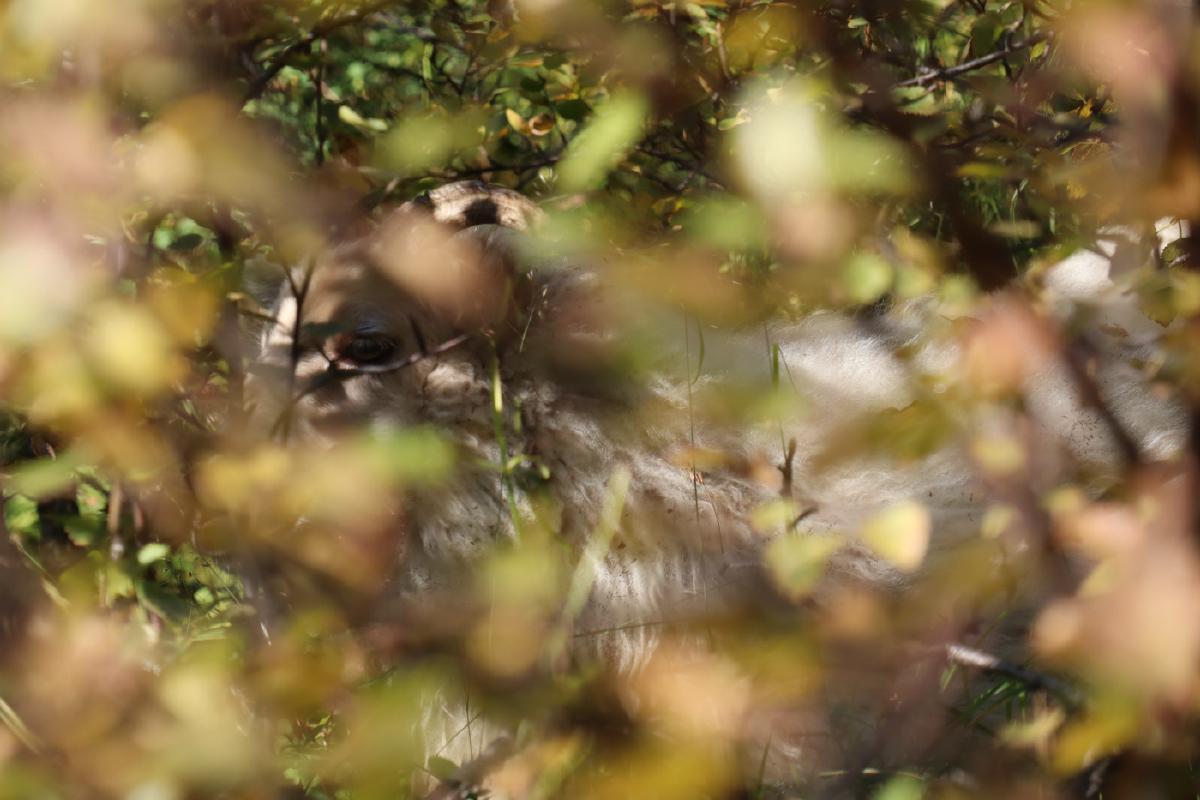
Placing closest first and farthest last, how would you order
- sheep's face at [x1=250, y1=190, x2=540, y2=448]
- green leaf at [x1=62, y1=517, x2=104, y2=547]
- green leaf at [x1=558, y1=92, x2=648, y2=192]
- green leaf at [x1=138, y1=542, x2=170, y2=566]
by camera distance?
1. green leaf at [x1=558, y1=92, x2=648, y2=192]
2. green leaf at [x1=138, y1=542, x2=170, y2=566]
3. green leaf at [x1=62, y1=517, x2=104, y2=547]
4. sheep's face at [x1=250, y1=190, x2=540, y2=448]

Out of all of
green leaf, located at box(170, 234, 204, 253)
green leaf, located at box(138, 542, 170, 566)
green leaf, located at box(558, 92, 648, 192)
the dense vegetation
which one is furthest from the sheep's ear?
green leaf, located at box(558, 92, 648, 192)

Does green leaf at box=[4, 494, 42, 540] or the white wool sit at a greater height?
green leaf at box=[4, 494, 42, 540]

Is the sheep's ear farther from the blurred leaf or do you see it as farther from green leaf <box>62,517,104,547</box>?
the blurred leaf

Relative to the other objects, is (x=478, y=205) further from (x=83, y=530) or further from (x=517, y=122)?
(x=83, y=530)

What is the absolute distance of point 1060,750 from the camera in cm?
91

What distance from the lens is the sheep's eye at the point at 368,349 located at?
3.25m

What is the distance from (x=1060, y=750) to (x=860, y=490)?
226 cm

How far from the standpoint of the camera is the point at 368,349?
3.32 meters

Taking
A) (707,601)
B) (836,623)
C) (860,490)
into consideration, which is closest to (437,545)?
(707,601)

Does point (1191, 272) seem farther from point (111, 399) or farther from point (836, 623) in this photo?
point (111, 399)

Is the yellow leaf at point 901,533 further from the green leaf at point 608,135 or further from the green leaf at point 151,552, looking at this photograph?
the green leaf at point 151,552

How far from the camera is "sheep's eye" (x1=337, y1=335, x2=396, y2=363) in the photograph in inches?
128

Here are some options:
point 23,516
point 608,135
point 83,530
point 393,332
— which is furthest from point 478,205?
point 608,135

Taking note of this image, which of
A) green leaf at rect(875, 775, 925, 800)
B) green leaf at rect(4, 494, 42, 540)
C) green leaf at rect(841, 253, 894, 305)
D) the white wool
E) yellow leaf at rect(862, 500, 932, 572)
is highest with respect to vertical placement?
green leaf at rect(841, 253, 894, 305)
